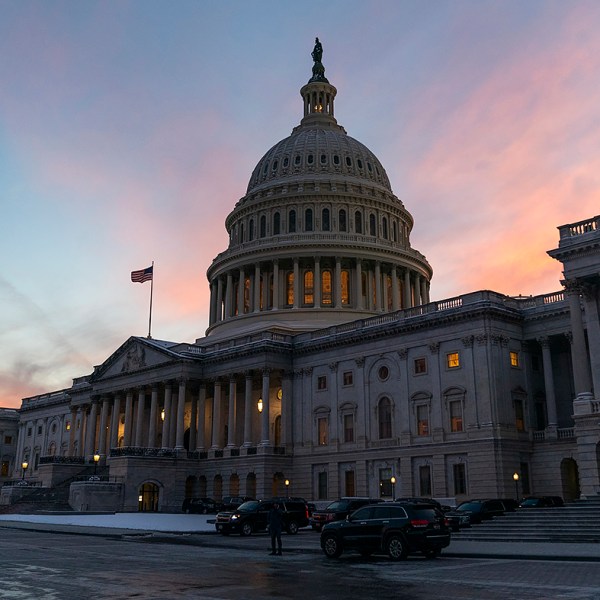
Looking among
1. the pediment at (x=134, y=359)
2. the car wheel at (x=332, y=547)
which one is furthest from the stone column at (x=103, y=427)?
the car wheel at (x=332, y=547)

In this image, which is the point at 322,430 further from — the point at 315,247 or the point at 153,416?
the point at 315,247

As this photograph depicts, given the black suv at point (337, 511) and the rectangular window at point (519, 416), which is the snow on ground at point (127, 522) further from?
the rectangular window at point (519, 416)

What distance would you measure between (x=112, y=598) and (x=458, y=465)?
46.5 m

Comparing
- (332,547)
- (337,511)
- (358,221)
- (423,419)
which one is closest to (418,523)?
(332,547)

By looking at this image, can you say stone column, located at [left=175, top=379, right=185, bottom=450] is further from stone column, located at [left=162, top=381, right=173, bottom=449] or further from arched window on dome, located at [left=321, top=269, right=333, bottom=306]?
arched window on dome, located at [left=321, top=269, right=333, bottom=306]

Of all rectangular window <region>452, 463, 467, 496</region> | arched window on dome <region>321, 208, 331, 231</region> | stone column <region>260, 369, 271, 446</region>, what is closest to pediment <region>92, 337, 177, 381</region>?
stone column <region>260, 369, 271, 446</region>

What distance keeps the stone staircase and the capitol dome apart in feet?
159

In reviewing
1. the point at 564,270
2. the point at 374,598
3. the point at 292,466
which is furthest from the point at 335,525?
the point at 292,466

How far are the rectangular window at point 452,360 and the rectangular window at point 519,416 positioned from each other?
5.43m

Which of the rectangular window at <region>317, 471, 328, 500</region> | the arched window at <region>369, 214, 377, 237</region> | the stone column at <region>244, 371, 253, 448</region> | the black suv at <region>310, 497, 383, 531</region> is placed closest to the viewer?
the black suv at <region>310, 497, 383, 531</region>

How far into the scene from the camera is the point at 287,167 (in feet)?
343

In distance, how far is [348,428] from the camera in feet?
226

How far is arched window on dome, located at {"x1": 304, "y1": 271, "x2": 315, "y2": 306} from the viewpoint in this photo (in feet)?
303

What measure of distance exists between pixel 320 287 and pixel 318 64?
51.5 m
